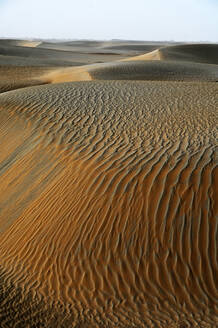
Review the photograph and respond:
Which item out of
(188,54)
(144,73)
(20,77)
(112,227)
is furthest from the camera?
(188,54)

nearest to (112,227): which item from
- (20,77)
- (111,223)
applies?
(111,223)

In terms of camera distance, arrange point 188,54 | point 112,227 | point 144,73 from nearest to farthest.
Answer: point 112,227 < point 144,73 < point 188,54

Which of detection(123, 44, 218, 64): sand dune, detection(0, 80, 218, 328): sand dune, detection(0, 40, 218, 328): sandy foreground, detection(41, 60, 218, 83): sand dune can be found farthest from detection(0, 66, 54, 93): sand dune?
detection(123, 44, 218, 64): sand dune

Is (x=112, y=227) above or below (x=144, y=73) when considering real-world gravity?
below

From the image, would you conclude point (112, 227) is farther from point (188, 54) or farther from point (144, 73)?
point (188, 54)

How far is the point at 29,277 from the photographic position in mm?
4512

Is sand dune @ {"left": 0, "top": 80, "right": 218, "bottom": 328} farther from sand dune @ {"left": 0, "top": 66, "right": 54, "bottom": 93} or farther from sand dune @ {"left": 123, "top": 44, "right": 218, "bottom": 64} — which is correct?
sand dune @ {"left": 123, "top": 44, "right": 218, "bottom": 64}

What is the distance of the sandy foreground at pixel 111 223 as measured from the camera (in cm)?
406

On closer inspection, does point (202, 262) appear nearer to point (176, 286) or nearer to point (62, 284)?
point (176, 286)

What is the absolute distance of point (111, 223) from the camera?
4.66m

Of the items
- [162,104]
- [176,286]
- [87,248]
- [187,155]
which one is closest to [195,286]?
[176,286]

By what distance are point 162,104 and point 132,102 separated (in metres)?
0.67

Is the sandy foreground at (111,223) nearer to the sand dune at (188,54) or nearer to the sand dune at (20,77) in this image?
the sand dune at (20,77)

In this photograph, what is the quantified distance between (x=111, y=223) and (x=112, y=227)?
6 cm
